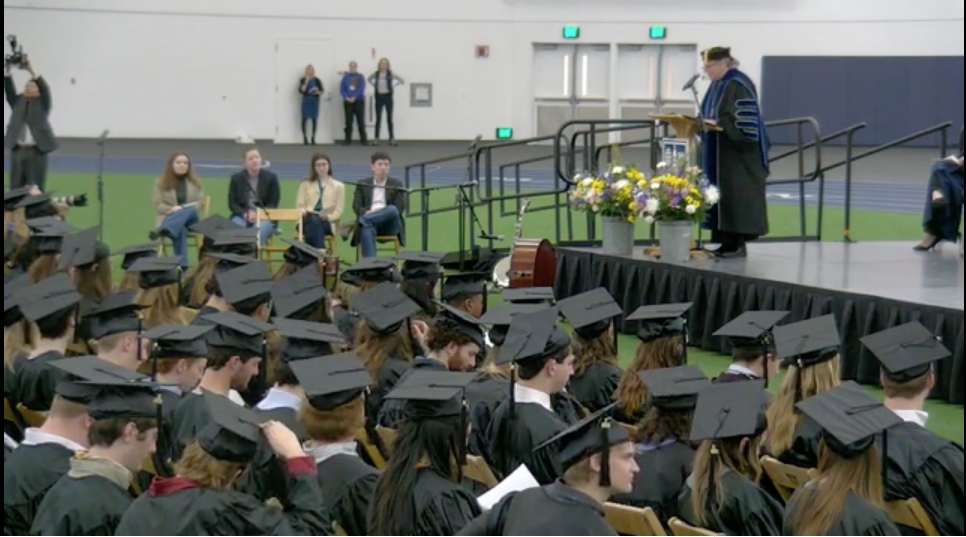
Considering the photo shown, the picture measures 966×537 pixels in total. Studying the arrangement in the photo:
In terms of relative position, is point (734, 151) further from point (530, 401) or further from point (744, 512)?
point (744, 512)

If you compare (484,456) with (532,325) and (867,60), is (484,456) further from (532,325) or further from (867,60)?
(867,60)

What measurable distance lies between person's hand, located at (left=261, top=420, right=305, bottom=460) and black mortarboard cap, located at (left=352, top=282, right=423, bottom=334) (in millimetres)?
2401

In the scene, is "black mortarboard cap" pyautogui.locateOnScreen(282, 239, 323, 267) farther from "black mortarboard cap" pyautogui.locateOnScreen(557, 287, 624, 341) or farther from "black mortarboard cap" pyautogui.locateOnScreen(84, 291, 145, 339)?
"black mortarboard cap" pyautogui.locateOnScreen(557, 287, 624, 341)

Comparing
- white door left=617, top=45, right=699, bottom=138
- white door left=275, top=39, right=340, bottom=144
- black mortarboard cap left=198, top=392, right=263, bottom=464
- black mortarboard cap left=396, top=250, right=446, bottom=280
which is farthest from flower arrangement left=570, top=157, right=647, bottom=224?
white door left=275, top=39, right=340, bottom=144

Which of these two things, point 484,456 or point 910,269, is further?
point 910,269

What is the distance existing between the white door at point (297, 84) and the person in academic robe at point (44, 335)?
2234 centimetres

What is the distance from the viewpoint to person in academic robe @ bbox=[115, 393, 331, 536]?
12.4 ft

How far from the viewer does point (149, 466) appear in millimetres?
5367

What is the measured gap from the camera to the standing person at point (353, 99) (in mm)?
27891

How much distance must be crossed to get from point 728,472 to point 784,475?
82 centimetres

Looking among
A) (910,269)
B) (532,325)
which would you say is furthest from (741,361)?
(910,269)

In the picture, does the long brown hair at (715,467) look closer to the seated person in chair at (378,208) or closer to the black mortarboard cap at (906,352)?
the black mortarboard cap at (906,352)

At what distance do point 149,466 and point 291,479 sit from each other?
1386mm

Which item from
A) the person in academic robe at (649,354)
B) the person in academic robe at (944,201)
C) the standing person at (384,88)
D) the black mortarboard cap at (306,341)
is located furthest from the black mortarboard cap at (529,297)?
the standing person at (384,88)
